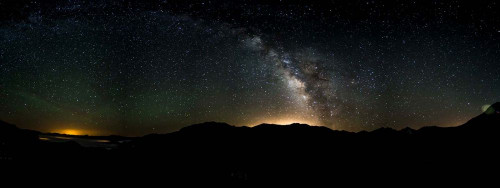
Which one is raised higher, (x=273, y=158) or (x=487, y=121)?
(x=487, y=121)

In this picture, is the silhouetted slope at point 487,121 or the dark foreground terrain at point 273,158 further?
the silhouetted slope at point 487,121

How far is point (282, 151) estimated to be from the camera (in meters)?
30.9

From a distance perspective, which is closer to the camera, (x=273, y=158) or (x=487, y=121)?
(x=487, y=121)

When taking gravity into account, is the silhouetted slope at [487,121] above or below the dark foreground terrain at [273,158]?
above

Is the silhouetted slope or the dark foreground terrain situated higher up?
the silhouetted slope

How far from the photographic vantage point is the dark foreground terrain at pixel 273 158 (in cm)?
1688

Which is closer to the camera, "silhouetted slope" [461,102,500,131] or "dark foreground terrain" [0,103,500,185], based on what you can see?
"dark foreground terrain" [0,103,500,185]

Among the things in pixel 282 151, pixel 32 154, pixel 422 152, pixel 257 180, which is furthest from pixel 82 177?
pixel 422 152

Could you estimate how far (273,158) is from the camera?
2702 centimetres

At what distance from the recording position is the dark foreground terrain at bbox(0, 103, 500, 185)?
16875mm

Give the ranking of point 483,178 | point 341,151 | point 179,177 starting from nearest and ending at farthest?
point 483,178 < point 179,177 < point 341,151

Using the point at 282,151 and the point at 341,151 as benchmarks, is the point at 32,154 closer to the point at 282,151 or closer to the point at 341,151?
the point at 282,151

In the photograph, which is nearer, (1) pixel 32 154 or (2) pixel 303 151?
(1) pixel 32 154

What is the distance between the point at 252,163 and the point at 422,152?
1680 cm
